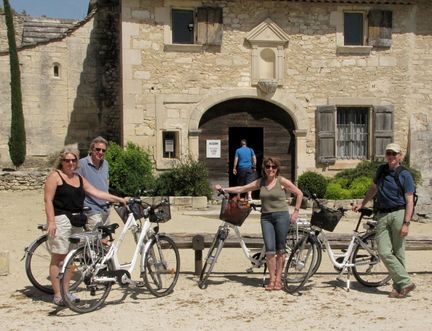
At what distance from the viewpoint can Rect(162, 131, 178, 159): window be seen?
14.7 m

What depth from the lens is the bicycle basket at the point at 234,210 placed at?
6.45 m

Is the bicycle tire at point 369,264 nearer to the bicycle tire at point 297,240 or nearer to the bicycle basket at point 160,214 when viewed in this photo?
the bicycle tire at point 297,240

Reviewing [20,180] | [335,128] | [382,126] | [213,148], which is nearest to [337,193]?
[335,128]

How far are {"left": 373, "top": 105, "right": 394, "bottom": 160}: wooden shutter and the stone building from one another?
27 mm

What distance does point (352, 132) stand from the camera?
1572 cm

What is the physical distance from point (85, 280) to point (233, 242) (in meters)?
1.99

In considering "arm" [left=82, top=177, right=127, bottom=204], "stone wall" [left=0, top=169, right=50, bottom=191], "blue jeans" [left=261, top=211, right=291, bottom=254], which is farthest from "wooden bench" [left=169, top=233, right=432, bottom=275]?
"stone wall" [left=0, top=169, right=50, bottom=191]

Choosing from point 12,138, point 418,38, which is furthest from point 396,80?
point 12,138

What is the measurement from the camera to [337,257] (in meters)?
6.78

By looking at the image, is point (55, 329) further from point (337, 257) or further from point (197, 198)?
point (197, 198)

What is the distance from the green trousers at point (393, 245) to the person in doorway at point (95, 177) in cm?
302

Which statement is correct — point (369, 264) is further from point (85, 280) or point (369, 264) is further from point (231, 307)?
point (85, 280)

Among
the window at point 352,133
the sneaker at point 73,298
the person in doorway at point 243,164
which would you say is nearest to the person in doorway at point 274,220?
the sneaker at point 73,298

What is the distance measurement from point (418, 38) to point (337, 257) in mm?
10803
